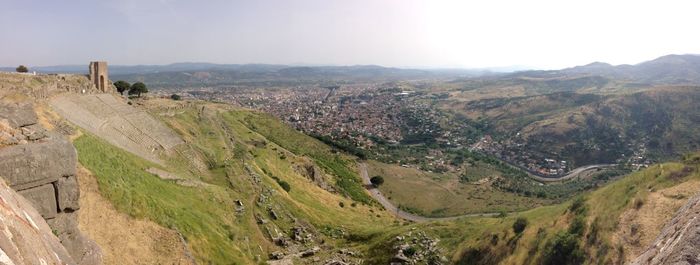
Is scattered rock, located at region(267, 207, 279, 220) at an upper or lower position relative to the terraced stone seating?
lower

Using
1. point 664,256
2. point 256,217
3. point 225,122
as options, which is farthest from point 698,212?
point 225,122

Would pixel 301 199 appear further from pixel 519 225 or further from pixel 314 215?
pixel 519 225

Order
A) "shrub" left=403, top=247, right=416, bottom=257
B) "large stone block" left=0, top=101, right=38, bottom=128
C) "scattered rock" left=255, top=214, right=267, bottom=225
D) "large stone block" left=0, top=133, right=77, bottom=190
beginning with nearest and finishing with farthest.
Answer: "large stone block" left=0, top=133, right=77, bottom=190 → "large stone block" left=0, top=101, right=38, bottom=128 → "shrub" left=403, top=247, right=416, bottom=257 → "scattered rock" left=255, top=214, right=267, bottom=225

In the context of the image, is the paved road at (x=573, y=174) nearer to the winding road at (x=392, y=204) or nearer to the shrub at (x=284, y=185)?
the winding road at (x=392, y=204)

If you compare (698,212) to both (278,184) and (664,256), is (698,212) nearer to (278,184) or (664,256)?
(664,256)

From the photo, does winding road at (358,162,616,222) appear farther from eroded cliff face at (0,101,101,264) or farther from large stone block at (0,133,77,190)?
large stone block at (0,133,77,190)

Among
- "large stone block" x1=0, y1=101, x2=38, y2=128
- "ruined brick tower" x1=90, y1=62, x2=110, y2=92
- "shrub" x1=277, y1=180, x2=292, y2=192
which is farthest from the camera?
"ruined brick tower" x1=90, y1=62, x2=110, y2=92

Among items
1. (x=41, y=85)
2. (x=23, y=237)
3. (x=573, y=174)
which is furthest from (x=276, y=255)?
(x=573, y=174)

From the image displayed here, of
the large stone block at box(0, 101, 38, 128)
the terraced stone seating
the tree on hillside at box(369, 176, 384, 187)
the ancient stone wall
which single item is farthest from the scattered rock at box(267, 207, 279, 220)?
the tree on hillside at box(369, 176, 384, 187)

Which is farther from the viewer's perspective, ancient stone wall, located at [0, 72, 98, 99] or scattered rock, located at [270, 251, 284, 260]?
ancient stone wall, located at [0, 72, 98, 99]
